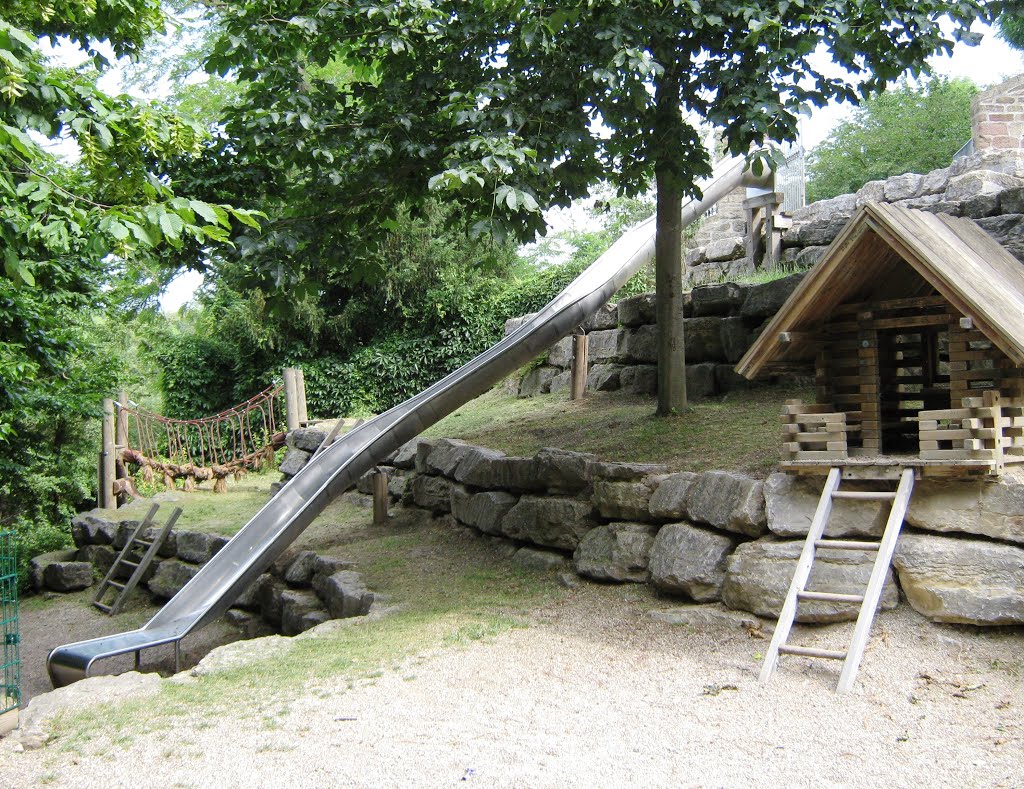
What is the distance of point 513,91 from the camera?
7.53m

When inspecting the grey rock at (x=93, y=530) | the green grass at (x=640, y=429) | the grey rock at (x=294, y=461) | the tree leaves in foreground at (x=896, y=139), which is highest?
the tree leaves in foreground at (x=896, y=139)

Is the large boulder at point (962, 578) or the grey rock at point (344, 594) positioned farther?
the grey rock at point (344, 594)

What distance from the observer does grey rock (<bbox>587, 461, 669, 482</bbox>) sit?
778cm

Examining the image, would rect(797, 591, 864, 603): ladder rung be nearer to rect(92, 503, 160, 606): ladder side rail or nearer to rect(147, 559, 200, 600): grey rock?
rect(147, 559, 200, 600): grey rock

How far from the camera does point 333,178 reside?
7598mm

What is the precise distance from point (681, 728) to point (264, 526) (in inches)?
193

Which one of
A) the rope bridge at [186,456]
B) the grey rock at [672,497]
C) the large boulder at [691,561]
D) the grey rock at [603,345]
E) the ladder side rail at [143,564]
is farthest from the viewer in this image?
the rope bridge at [186,456]

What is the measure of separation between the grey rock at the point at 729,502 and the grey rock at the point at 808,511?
98mm

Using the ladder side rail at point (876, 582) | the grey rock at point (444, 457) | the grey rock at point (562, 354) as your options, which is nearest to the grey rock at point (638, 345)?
the grey rock at point (562, 354)

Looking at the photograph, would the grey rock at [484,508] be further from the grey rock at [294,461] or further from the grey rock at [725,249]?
the grey rock at [725,249]

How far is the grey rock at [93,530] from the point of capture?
14008 mm

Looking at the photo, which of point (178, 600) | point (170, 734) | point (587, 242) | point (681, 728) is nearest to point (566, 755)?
point (681, 728)

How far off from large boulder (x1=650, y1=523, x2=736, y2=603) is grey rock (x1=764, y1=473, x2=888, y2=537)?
0.53 metres

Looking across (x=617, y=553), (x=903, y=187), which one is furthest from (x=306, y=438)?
(x=903, y=187)
